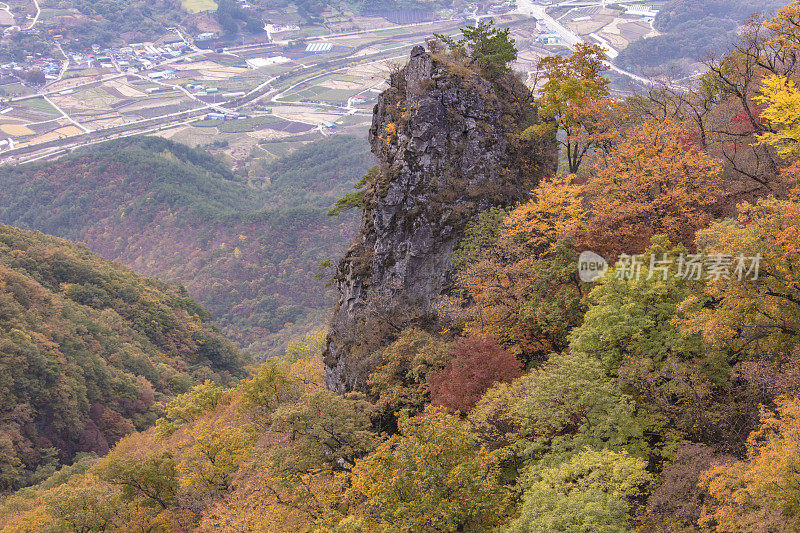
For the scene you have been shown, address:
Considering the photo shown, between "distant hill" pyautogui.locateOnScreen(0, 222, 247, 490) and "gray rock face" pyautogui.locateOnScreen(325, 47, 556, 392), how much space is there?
4029cm

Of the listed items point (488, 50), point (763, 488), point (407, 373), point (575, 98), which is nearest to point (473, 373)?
point (407, 373)

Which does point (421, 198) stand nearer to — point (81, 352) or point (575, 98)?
point (575, 98)

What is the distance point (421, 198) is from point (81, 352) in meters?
56.1

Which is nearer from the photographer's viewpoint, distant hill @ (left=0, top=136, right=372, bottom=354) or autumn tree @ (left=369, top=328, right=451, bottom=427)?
autumn tree @ (left=369, top=328, right=451, bottom=427)

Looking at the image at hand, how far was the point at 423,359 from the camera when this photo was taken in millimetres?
35500

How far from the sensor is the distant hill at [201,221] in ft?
479

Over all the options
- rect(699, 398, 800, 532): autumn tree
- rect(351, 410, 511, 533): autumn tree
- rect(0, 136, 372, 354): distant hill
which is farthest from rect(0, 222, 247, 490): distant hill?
rect(699, 398, 800, 532): autumn tree

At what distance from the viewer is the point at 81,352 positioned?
245 feet

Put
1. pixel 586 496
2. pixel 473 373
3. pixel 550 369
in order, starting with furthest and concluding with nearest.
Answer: pixel 473 373
pixel 550 369
pixel 586 496

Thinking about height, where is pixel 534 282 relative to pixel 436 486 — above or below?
above

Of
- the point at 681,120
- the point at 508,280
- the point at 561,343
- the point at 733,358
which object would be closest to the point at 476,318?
the point at 508,280

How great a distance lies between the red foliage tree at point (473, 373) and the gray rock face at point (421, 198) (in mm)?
9839

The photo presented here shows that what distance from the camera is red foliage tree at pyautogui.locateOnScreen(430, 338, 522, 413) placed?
30641mm

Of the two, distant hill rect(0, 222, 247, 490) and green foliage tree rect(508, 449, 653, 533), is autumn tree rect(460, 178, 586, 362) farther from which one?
distant hill rect(0, 222, 247, 490)
